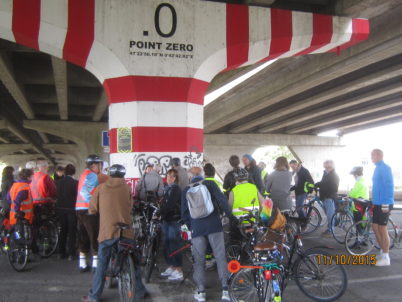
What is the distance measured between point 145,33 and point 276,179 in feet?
12.7

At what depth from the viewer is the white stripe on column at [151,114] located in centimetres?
749

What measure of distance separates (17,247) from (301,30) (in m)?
7.17

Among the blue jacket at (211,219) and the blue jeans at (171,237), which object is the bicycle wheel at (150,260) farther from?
the blue jacket at (211,219)

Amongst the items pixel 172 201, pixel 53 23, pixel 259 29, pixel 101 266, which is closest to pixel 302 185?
pixel 259 29

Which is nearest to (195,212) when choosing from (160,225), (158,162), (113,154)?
(160,225)

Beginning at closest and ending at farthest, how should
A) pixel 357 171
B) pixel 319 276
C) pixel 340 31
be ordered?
pixel 319 276, pixel 357 171, pixel 340 31

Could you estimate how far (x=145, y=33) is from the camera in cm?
761

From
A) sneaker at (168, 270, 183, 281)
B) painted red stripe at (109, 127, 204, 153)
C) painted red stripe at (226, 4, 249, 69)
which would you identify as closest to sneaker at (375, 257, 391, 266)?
sneaker at (168, 270, 183, 281)

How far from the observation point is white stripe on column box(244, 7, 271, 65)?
8219mm

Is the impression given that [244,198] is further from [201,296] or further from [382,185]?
[382,185]

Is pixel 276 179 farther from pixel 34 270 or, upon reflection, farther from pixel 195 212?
pixel 34 270

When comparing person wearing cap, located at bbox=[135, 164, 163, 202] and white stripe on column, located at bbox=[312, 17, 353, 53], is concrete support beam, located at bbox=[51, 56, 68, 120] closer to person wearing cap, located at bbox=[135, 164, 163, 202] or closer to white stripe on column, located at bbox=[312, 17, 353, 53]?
person wearing cap, located at bbox=[135, 164, 163, 202]

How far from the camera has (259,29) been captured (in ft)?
27.1

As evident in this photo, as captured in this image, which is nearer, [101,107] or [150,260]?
[150,260]
